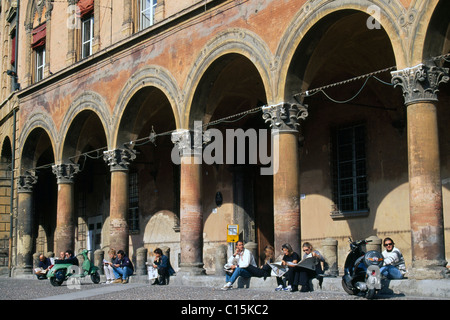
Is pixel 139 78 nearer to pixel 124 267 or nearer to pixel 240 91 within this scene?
pixel 240 91

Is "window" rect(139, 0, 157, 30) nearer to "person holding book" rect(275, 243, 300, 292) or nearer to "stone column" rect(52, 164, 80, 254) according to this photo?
"stone column" rect(52, 164, 80, 254)

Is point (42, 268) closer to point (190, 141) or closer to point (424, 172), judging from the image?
point (190, 141)

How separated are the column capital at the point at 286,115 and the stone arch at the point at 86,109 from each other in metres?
7.85

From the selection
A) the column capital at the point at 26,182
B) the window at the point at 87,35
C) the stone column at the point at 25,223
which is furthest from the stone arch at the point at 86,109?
the stone column at the point at 25,223

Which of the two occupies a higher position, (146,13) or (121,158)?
(146,13)

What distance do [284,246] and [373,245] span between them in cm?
185

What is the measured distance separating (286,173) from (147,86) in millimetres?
6768

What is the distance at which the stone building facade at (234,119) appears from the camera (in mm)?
13117

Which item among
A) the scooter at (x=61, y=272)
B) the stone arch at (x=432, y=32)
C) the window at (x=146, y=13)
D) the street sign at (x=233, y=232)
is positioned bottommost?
the scooter at (x=61, y=272)

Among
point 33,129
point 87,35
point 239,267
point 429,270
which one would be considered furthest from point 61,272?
point 429,270

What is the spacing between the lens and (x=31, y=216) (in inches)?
1066

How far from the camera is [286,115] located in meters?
15.6

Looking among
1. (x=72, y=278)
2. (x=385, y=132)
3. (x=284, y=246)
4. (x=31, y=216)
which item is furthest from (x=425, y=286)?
(x=31, y=216)
